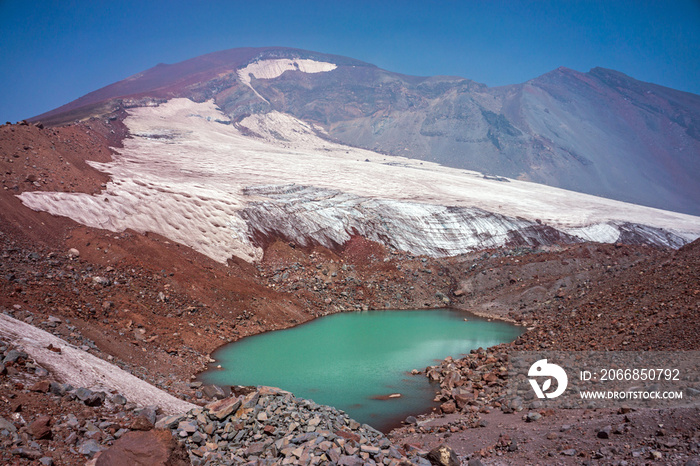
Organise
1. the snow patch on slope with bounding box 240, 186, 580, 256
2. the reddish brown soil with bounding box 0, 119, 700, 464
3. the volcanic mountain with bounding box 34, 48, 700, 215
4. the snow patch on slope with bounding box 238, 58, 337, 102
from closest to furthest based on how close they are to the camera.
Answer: the reddish brown soil with bounding box 0, 119, 700, 464 < the snow patch on slope with bounding box 240, 186, 580, 256 < the volcanic mountain with bounding box 34, 48, 700, 215 < the snow patch on slope with bounding box 238, 58, 337, 102

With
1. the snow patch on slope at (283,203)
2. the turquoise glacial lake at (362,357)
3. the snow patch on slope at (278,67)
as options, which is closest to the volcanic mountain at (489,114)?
the snow patch on slope at (278,67)

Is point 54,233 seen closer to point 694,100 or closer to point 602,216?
point 602,216

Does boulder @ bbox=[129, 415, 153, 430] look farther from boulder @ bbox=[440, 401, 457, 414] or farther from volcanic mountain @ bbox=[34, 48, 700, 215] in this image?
volcanic mountain @ bbox=[34, 48, 700, 215]

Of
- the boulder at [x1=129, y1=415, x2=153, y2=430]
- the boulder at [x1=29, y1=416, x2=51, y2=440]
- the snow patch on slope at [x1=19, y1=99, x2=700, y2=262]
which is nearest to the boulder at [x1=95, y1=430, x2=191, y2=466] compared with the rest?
the boulder at [x1=129, y1=415, x2=153, y2=430]

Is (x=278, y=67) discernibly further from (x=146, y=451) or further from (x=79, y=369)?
(x=146, y=451)

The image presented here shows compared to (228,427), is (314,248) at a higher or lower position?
higher

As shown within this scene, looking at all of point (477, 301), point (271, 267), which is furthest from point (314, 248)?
point (477, 301)
